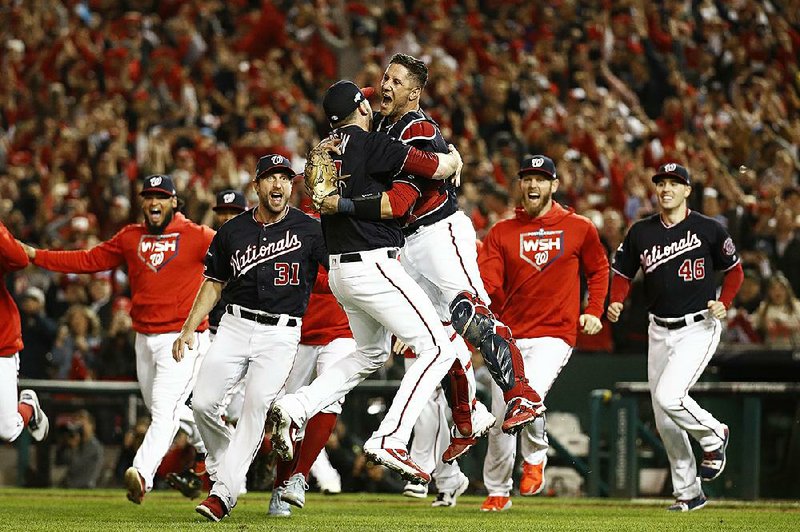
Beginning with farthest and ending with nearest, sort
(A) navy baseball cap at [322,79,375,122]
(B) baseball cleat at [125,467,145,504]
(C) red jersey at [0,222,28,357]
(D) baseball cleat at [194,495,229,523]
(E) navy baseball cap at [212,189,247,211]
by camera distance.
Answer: (E) navy baseball cap at [212,189,247,211]
(C) red jersey at [0,222,28,357]
(B) baseball cleat at [125,467,145,504]
(D) baseball cleat at [194,495,229,523]
(A) navy baseball cap at [322,79,375,122]

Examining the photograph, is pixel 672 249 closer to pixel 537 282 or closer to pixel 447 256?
pixel 537 282

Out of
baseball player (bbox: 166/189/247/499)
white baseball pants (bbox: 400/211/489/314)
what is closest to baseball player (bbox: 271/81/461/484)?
white baseball pants (bbox: 400/211/489/314)

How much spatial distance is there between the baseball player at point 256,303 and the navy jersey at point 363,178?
0.92 metres

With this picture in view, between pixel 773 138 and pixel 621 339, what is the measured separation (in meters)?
3.27

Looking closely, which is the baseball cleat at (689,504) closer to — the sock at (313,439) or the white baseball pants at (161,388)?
the sock at (313,439)

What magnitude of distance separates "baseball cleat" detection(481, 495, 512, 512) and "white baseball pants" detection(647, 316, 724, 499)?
1.25 meters

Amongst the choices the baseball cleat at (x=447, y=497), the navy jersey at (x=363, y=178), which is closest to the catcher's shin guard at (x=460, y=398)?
the navy jersey at (x=363, y=178)

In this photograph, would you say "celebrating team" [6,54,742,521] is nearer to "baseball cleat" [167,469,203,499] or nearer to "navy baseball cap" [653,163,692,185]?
"navy baseball cap" [653,163,692,185]

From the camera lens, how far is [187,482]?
10.2m

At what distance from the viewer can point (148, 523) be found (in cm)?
792

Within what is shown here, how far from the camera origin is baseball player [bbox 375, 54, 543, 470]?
7.71m

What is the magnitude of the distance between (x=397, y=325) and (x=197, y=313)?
1505 mm

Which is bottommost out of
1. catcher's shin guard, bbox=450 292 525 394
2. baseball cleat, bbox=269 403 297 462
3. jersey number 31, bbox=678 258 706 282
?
baseball cleat, bbox=269 403 297 462

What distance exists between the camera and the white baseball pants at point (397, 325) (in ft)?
24.1
